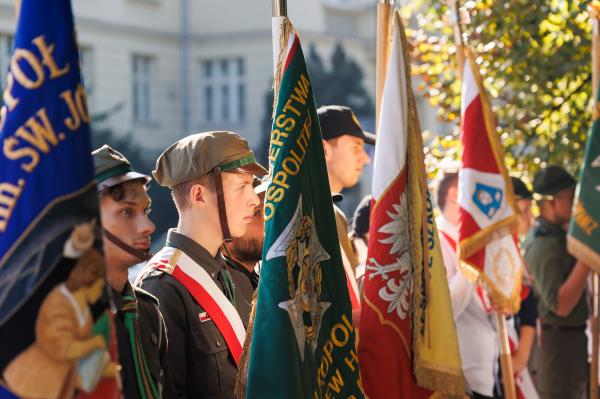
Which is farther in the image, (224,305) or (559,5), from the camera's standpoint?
(559,5)

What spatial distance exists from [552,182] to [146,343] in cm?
439

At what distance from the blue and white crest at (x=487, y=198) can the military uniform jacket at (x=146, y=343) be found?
273cm

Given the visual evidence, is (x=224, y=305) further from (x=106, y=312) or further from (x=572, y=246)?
(x=572, y=246)

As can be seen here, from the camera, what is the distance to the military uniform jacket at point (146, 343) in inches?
115

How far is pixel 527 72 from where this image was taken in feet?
25.0

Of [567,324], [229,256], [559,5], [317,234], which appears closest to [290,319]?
[317,234]

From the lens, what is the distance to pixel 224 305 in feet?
11.8

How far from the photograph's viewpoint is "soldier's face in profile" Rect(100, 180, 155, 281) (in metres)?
2.97

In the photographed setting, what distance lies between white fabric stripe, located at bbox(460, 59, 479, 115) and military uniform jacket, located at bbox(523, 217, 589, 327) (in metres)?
1.30

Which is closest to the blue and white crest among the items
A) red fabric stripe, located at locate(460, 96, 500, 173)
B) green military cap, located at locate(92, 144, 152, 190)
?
red fabric stripe, located at locate(460, 96, 500, 173)

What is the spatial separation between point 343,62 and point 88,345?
87.9 ft

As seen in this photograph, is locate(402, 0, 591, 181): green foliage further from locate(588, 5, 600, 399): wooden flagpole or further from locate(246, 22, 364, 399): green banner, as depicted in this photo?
locate(246, 22, 364, 399): green banner

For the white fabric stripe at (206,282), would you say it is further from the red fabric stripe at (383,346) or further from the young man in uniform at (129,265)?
the red fabric stripe at (383,346)

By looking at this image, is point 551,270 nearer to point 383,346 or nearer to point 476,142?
point 476,142
